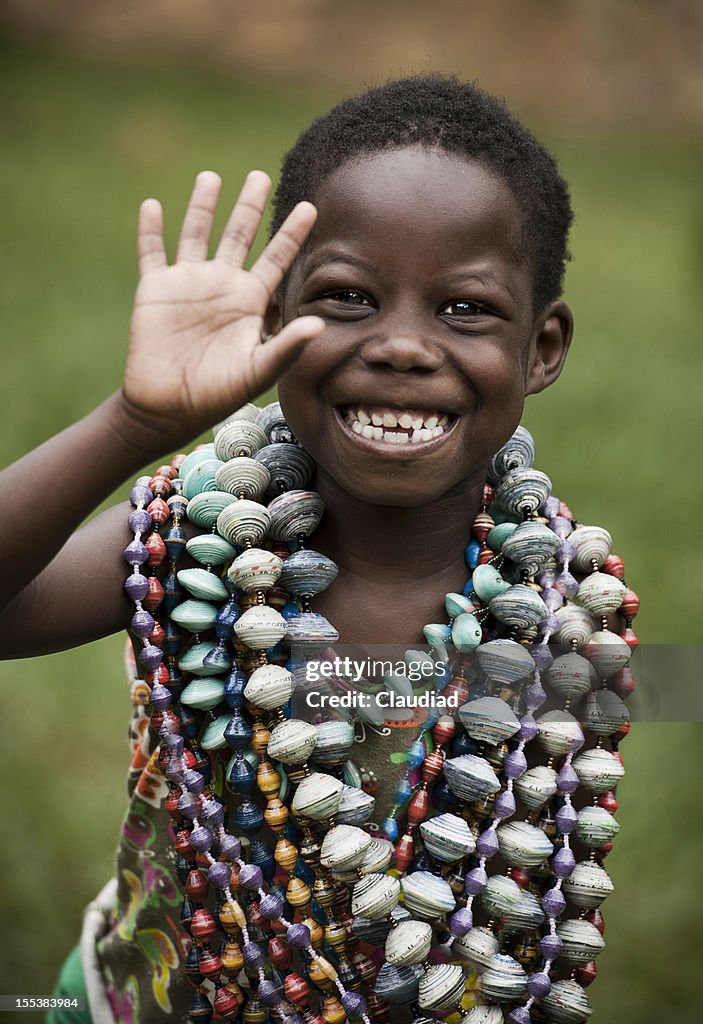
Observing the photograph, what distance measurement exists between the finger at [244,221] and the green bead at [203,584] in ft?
1.54

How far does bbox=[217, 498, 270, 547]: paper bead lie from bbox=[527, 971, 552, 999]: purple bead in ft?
2.56

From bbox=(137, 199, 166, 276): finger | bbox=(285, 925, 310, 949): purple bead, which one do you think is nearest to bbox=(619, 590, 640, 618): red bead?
bbox=(285, 925, 310, 949): purple bead

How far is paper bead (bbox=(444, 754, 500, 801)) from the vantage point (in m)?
1.69

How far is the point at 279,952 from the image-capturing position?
175 centimetres

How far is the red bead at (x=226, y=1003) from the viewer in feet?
5.86

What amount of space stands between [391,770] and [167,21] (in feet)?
26.0

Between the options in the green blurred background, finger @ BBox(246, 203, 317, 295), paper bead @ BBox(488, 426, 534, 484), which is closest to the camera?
finger @ BBox(246, 203, 317, 295)

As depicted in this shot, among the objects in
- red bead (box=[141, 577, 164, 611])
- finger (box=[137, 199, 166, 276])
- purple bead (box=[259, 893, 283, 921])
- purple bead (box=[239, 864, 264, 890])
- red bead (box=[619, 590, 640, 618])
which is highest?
finger (box=[137, 199, 166, 276])

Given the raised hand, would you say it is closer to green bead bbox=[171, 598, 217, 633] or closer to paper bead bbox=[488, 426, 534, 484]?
green bead bbox=[171, 598, 217, 633]

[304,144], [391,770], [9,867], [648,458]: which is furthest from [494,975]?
[648,458]

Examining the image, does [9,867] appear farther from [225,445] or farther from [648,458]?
[648,458]

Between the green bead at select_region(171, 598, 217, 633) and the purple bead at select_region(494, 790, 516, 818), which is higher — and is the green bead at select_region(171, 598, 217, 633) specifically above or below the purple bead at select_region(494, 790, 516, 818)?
above

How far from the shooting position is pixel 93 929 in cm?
218

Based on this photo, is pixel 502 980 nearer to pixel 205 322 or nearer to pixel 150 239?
pixel 205 322
